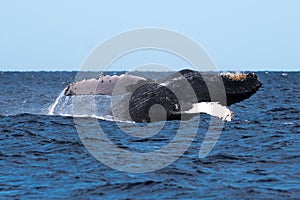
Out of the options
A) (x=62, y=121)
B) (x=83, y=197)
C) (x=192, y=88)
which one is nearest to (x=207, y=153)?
(x=83, y=197)

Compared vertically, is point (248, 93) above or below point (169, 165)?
above

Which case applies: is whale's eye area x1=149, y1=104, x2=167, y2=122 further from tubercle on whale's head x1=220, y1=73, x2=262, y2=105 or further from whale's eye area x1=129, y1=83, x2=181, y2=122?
tubercle on whale's head x1=220, y1=73, x2=262, y2=105

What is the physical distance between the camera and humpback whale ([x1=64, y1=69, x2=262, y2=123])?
63.7ft

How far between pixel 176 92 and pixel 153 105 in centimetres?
102

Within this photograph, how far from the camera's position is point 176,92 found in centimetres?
1959

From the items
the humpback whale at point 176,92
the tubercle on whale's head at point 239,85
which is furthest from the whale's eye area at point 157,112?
Answer: the tubercle on whale's head at point 239,85

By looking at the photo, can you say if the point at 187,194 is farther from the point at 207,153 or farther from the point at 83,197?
the point at 207,153

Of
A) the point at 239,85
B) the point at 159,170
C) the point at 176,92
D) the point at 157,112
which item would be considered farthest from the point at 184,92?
the point at 159,170

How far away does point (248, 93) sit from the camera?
19953 millimetres

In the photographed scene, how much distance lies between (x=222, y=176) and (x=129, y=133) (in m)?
6.41

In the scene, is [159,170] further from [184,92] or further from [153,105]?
[184,92]

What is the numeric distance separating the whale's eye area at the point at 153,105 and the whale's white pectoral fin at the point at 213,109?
71 centimetres

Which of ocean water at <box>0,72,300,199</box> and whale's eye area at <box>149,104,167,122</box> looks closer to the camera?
ocean water at <box>0,72,300,199</box>

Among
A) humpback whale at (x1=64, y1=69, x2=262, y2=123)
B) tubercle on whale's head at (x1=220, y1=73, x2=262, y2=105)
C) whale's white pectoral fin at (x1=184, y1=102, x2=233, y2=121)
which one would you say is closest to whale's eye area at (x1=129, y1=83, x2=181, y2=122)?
humpback whale at (x1=64, y1=69, x2=262, y2=123)
